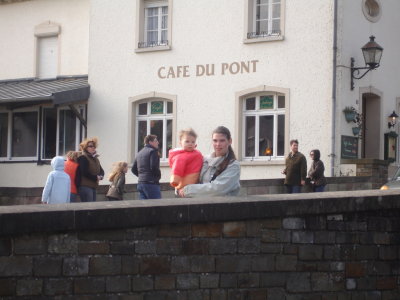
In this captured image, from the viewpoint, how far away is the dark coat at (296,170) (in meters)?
21.8

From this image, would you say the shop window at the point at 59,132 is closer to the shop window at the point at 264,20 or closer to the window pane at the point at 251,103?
the window pane at the point at 251,103

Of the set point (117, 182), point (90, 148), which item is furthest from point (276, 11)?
point (90, 148)

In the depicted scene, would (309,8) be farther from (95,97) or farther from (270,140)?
(95,97)

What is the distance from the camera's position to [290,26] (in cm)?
2583

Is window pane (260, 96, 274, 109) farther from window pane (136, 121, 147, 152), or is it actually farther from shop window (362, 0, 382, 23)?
window pane (136, 121, 147, 152)

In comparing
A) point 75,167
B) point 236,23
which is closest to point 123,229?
point 75,167

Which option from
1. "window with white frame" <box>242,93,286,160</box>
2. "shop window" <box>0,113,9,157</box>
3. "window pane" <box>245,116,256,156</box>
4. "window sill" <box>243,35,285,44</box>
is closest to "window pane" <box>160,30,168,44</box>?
"window sill" <box>243,35,285,44</box>

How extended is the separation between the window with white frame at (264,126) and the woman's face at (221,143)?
16.4m

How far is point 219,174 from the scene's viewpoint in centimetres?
963

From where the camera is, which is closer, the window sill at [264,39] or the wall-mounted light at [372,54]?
the wall-mounted light at [372,54]

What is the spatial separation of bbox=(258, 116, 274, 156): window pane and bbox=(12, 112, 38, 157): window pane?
26.9ft

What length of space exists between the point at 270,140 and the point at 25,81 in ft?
31.4

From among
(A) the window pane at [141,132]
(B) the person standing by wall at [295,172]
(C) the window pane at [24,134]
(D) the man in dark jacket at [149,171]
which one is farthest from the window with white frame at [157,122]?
(D) the man in dark jacket at [149,171]

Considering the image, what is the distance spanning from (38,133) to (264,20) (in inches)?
337
